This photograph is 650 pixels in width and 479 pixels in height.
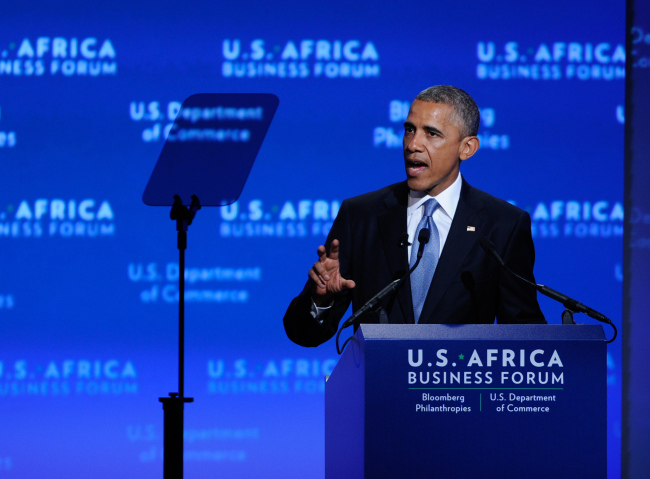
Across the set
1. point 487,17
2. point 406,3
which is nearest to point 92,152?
point 406,3

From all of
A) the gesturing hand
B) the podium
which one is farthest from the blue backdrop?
the podium

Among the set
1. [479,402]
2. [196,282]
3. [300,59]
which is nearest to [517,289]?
[479,402]

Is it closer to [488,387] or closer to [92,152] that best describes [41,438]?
[92,152]

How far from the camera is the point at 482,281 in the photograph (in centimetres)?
207

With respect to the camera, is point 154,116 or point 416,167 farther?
point 154,116

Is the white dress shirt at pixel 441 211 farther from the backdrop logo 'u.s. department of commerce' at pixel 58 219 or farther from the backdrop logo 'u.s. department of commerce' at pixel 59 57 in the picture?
the backdrop logo 'u.s. department of commerce' at pixel 59 57

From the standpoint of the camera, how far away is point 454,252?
2.06 metres

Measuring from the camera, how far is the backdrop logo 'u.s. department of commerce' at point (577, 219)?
12.8 feet

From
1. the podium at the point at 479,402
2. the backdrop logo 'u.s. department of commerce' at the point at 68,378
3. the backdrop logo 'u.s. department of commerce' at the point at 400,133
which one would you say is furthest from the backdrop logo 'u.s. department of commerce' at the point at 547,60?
the podium at the point at 479,402

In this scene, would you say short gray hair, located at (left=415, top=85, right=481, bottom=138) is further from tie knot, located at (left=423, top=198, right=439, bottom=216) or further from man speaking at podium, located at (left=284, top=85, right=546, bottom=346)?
tie knot, located at (left=423, top=198, right=439, bottom=216)

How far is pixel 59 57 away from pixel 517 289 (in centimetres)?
269

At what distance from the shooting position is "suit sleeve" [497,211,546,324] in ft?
6.88

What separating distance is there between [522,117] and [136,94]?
6.34ft

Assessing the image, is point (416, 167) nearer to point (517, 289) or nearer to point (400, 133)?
point (517, 289)
